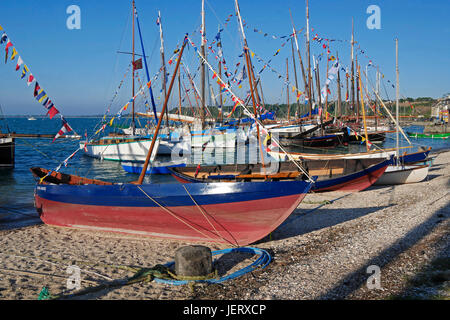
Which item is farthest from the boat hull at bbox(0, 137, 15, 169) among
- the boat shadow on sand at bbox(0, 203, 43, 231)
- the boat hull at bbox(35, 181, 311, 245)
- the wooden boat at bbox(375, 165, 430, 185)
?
the wooden boat at bbox(375, 165, 430, 185)

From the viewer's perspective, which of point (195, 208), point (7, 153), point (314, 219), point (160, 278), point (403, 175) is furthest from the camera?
point (7, 153)

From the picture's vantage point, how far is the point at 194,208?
10.0 m

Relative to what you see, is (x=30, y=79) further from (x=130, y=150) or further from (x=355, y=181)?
(x=130, y=150)

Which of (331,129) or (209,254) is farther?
(331,129)

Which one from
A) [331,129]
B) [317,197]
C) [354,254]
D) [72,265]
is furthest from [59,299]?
[331,129]

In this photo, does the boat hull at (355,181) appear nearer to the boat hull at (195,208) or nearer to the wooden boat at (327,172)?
the wooden boat at (327,172)

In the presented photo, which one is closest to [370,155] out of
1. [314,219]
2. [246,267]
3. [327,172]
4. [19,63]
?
[327,172]

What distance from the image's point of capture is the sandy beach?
22.8ft

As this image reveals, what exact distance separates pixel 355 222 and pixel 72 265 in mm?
8425

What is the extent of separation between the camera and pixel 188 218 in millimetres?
10203

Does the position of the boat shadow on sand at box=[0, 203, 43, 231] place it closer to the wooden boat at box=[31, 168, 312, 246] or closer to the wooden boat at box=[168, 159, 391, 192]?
the wooden boat at box=[31, 168, 312, 246]

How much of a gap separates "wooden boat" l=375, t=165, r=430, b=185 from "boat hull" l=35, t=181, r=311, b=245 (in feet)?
36.7

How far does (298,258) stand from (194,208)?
2.99 m
